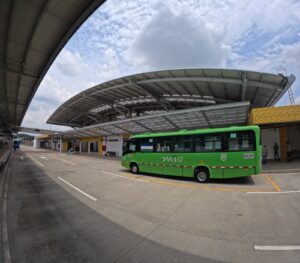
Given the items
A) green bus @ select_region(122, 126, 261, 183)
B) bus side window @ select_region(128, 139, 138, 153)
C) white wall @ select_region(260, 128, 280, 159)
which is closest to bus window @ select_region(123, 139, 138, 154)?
bus side window @ select_region(128, 139, 138, 153)

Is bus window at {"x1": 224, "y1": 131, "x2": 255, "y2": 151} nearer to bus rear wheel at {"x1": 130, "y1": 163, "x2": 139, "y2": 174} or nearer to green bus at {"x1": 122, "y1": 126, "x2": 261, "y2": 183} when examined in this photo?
green bus at {"x1": 122, "y1": 126, "x2": 261, "y2": 183}

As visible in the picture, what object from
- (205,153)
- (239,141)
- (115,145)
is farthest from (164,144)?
(115,145)

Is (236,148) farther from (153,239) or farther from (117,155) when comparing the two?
(117,155)

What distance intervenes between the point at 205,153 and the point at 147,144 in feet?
13.8

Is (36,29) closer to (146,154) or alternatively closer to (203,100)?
(146,154)

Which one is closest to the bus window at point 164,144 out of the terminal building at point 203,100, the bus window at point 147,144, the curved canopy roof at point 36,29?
the bus window at point 147,144

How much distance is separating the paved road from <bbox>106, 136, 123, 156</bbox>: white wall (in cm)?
2598

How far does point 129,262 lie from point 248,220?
340 cm

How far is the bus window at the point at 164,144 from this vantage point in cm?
1129

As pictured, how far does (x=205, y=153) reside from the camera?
9828mm

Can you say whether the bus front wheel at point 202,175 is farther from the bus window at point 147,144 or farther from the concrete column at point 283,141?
the concrete column at point 283,141

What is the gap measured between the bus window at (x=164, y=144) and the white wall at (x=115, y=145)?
22187 millimetres

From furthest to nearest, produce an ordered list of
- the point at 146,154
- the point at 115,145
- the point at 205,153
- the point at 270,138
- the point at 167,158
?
the point at 115,145
the point at 270,138
the point at 146,154
the point at 167,158
the point at 205,153

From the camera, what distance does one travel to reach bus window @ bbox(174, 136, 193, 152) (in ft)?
34.4
